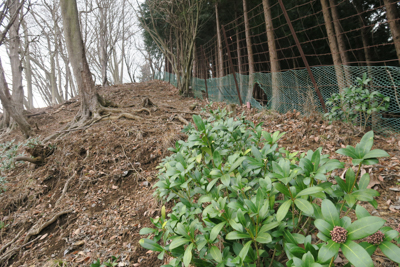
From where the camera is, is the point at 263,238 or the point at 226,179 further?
the point at 226,179

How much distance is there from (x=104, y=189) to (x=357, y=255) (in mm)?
3528

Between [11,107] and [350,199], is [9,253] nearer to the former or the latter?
[350,199]

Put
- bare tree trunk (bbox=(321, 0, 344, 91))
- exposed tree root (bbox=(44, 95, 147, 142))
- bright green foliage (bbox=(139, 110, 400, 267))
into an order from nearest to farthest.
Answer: bright green foliage (bbox=(139, 110, 400, 267)) < bare tree trunk (bbox=(321, 0, 344, 91)) < exposed tree root (bbox=(44, 95, 147, 142))

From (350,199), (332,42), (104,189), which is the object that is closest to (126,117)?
(104,189)

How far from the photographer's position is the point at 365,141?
96 cm

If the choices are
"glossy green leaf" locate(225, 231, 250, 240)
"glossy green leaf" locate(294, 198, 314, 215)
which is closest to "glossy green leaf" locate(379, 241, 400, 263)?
"glossy green leaf" locate(294, 198, 314, 215)

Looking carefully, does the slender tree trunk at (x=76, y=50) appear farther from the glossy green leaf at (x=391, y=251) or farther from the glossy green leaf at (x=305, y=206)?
the glossy green leaf at (x=391, y=251)

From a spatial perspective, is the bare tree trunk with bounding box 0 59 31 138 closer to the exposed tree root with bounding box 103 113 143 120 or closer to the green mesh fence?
the exposed tree root with bounding box 103 113 143 120

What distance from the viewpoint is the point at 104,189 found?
347 cm

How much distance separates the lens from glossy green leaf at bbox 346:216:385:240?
0.71 meters

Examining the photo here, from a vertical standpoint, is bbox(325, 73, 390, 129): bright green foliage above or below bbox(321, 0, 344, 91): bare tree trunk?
below

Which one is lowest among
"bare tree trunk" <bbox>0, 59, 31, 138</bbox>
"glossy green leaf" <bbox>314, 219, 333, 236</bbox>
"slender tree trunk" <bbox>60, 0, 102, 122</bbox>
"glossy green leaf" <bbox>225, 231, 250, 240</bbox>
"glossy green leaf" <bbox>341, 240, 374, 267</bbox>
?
"glossy green leaf" <bbox>225, 231, 250, 240</bbox>

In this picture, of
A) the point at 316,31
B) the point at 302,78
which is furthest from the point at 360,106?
the point at 316,31

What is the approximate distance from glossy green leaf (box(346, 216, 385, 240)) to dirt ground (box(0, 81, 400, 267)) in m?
1.02
